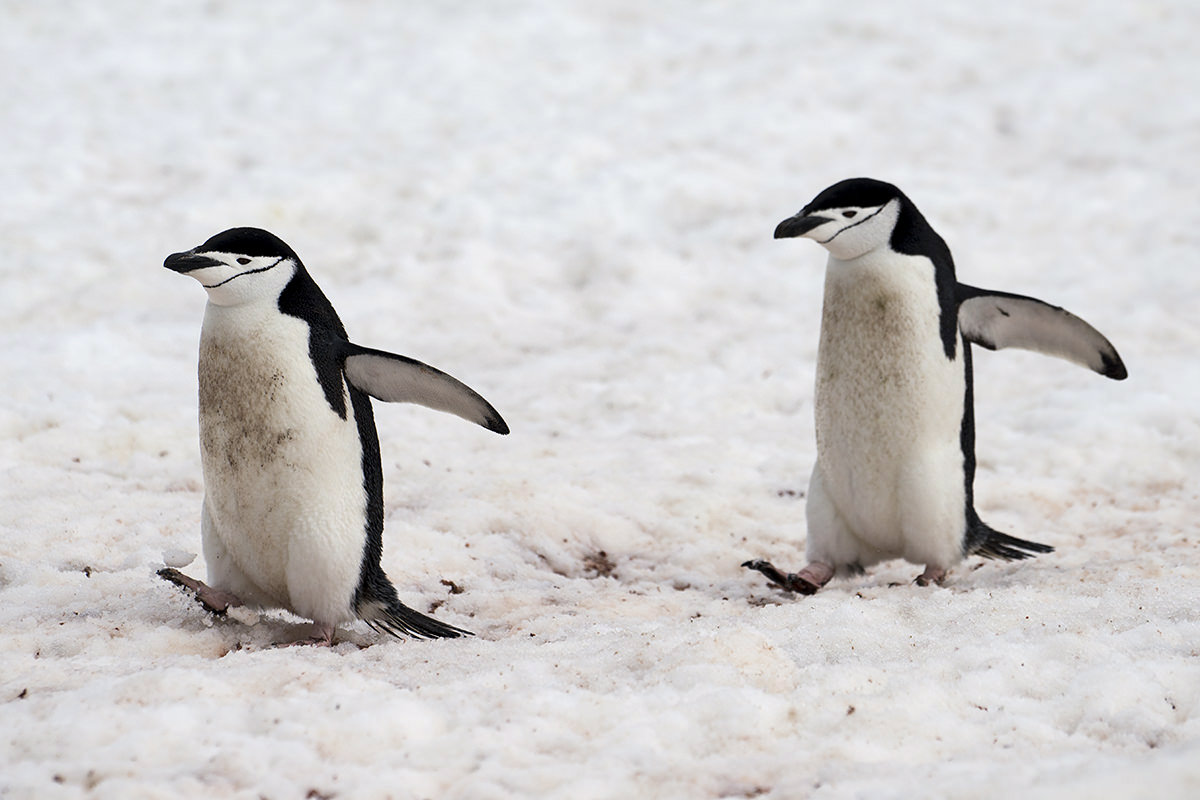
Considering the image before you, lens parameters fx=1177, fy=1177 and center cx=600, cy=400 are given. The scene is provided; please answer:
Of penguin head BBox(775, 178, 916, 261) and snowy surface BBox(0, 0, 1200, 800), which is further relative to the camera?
penguin head BBox(775, 178, 916, 261)

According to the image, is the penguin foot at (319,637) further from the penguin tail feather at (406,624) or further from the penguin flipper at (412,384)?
the penguin flipper at (412,384)

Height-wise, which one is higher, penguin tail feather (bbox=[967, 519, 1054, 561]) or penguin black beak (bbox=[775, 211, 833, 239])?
penguin black beak (bbox=[775, 211, 833, 239])

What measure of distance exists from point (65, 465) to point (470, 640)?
1.99 meters

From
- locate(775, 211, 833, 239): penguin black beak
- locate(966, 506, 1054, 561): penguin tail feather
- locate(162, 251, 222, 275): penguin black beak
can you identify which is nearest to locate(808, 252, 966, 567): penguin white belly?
locate(966, 506, 1054, 561): penguin tail feather

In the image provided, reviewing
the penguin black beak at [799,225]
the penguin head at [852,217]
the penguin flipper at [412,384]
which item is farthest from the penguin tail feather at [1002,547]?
the penguin flipper at [412,384]

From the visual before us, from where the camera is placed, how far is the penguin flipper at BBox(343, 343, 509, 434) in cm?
289

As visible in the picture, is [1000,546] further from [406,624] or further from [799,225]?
[406,624]

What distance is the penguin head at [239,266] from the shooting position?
2738mm

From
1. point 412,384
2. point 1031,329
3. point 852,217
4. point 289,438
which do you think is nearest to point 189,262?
point 289,438

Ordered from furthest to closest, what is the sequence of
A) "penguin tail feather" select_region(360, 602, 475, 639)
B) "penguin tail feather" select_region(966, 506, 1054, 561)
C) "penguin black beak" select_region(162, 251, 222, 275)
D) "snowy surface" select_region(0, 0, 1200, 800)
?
1. "penguin tail feather" select_region(966, 506, 1054, 561)
2. "penguin tail feather" select_region(360, 602, 475, 639)
3. "penguin black beak" select_region(162, 251, 222, 275)
4. "snowy surface" select_region(0, 0, 1200, 800)

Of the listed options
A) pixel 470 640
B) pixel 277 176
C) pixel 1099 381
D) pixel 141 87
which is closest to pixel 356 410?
pixel 470 640

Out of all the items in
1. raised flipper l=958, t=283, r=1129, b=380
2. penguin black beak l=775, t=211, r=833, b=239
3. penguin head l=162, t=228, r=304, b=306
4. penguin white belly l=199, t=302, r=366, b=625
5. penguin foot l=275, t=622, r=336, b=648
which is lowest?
penguin foot l=275, t=622, r=336, b=648

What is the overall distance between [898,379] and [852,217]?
0.49 meters

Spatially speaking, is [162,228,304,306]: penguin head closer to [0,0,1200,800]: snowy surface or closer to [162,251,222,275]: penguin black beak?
[162,251,222,275]: penguin black beak
